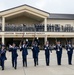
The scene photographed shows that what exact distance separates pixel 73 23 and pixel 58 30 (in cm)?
710

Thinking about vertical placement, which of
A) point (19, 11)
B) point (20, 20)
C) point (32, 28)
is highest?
point (19, 11)

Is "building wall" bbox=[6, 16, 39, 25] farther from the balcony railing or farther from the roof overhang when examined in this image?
the balcony railing

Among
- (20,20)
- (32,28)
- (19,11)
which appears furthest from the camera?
(20,20)

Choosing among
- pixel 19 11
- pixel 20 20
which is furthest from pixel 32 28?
pixel 20 20

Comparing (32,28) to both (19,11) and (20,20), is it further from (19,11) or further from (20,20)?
(20,20)

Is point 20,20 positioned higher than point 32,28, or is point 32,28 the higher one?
point 20,20

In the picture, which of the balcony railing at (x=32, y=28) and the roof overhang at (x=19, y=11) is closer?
the balcony railing at (x=32, y=28)

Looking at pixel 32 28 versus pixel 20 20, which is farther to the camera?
pixel 20 20

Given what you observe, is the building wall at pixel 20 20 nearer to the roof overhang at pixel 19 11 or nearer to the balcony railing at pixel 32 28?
the roof overhang at pixel 19 11

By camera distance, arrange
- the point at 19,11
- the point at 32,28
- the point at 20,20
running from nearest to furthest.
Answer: the point at 32,28, the point at 19,11, the point at 20,20

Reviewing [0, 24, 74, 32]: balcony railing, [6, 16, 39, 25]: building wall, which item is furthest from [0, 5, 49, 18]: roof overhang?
[6, 16, 39, 25]: building wall

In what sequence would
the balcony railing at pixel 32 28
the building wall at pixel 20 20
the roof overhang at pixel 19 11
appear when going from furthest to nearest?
the building wall at pixel 20 20, the roof overhang at pixel 19 11, the balcony railing at pixel 32 28

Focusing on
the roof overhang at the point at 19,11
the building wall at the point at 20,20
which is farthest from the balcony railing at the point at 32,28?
the building wall at the point at 20,20

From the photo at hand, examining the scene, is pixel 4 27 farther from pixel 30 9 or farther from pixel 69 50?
pixel 69 50
